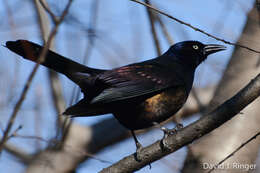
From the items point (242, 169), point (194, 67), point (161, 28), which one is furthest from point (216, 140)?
point (161, 28)

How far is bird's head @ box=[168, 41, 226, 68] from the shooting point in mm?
4680

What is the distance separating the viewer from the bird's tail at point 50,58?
3.38 metres

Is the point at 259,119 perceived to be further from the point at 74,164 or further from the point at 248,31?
the point at 74,164

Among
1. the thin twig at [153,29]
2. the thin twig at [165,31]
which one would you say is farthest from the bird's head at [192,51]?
the thin twig at [165,31]

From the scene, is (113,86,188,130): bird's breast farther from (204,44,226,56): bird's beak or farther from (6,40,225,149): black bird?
(204,44,226,56): bird's beak

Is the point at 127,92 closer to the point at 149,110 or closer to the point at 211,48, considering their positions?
the point at 149,110

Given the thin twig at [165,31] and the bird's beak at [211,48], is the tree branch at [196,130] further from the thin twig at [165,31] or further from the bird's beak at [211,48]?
the thin twig at [165,31]

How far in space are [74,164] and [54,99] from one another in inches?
52.2

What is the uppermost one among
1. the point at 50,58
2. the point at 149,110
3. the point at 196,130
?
the point at 50,58

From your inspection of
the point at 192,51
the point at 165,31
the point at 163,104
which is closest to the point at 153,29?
the point at 192,51

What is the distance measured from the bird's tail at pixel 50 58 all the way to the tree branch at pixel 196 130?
1012 millimetres

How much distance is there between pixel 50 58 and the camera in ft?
12.1

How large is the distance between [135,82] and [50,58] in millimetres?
793

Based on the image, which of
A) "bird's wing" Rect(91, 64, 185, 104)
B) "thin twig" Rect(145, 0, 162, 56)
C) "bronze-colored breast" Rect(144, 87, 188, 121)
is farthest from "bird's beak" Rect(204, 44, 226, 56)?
"bronze-colored breast" Rect(144, 87, 188, 121)
